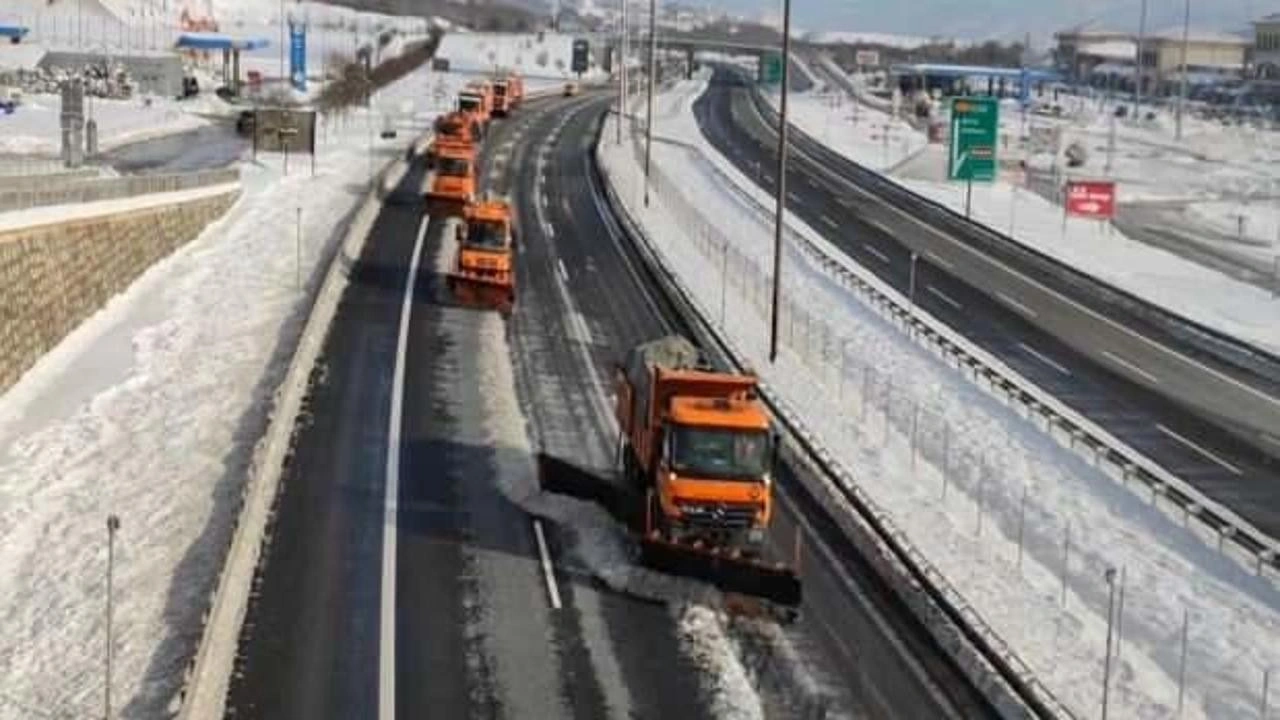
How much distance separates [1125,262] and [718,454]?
4810cm

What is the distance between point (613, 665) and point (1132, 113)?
180 metres

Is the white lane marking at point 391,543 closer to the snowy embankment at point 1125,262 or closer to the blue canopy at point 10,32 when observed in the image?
the snowy embankment at point 1125,262

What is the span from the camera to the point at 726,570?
24156mm

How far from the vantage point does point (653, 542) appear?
24.9 m

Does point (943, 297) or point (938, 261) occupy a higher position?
point (938, 261)

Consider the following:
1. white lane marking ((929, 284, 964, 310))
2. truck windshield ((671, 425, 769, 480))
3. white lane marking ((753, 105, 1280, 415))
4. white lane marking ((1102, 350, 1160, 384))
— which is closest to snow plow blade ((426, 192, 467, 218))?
white lane marking ((929, 284, 964, 310))

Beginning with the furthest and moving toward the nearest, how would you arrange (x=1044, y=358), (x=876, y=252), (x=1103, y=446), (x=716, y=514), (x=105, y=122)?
1. (x=105, y=122)
2. (x=876, y=252)
3. (x=1044, y=358)
4. (x=1103, y=446)
5. (x=716, y=514)

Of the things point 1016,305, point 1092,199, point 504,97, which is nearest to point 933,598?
point 1016,305

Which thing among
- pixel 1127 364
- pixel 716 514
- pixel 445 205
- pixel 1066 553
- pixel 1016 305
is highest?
pixel 445 205

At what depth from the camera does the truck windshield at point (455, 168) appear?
63344 millimetres

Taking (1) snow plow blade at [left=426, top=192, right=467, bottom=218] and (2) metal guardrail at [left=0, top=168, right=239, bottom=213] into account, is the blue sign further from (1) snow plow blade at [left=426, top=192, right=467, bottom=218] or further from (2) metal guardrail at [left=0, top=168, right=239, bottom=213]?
(1) snow plow blade at [left=426, top=192, right=467, bottom=218]

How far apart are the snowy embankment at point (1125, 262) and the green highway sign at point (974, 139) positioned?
105 inches

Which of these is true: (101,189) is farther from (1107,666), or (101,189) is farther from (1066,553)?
(1107,666)

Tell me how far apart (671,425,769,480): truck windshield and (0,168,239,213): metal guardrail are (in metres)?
22.3
